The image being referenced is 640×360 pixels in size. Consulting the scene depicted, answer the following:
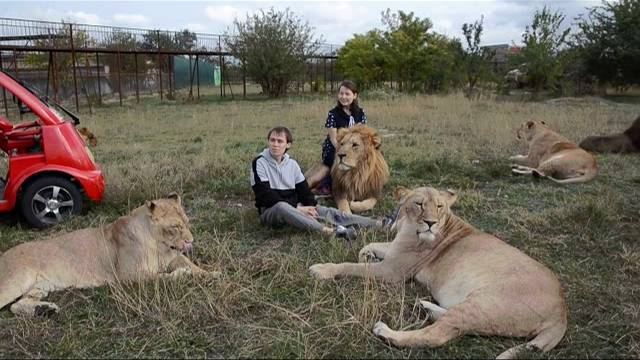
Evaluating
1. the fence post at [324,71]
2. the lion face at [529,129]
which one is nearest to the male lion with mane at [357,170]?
the lion face at [529,129]

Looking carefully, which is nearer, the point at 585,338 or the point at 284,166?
the point at 585,338

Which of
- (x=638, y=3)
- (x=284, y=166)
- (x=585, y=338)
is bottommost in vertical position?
(x=585, y=338)

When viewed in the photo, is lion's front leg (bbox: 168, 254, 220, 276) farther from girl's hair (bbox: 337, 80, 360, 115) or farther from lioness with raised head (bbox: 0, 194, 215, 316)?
girl's hair (bbox: 337, 80, 360, 115)

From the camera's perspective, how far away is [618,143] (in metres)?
9.57

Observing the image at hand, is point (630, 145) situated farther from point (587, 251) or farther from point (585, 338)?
point (585, 338)

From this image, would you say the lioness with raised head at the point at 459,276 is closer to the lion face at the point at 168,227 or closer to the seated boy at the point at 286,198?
the seated boy at the point at 286,198

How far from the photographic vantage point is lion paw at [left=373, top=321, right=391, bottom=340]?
315 cm

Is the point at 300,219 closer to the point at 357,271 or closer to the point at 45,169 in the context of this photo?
the point at 357,271

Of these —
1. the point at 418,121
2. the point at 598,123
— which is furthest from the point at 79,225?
the point at 598,123

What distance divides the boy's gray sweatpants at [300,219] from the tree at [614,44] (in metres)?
22.8

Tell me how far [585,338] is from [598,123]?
11.6 meters

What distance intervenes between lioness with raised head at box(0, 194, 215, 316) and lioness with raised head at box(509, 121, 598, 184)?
557 cm

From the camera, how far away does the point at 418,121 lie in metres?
13.9

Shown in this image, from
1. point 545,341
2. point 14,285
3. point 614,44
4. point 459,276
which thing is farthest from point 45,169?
point 614,44
